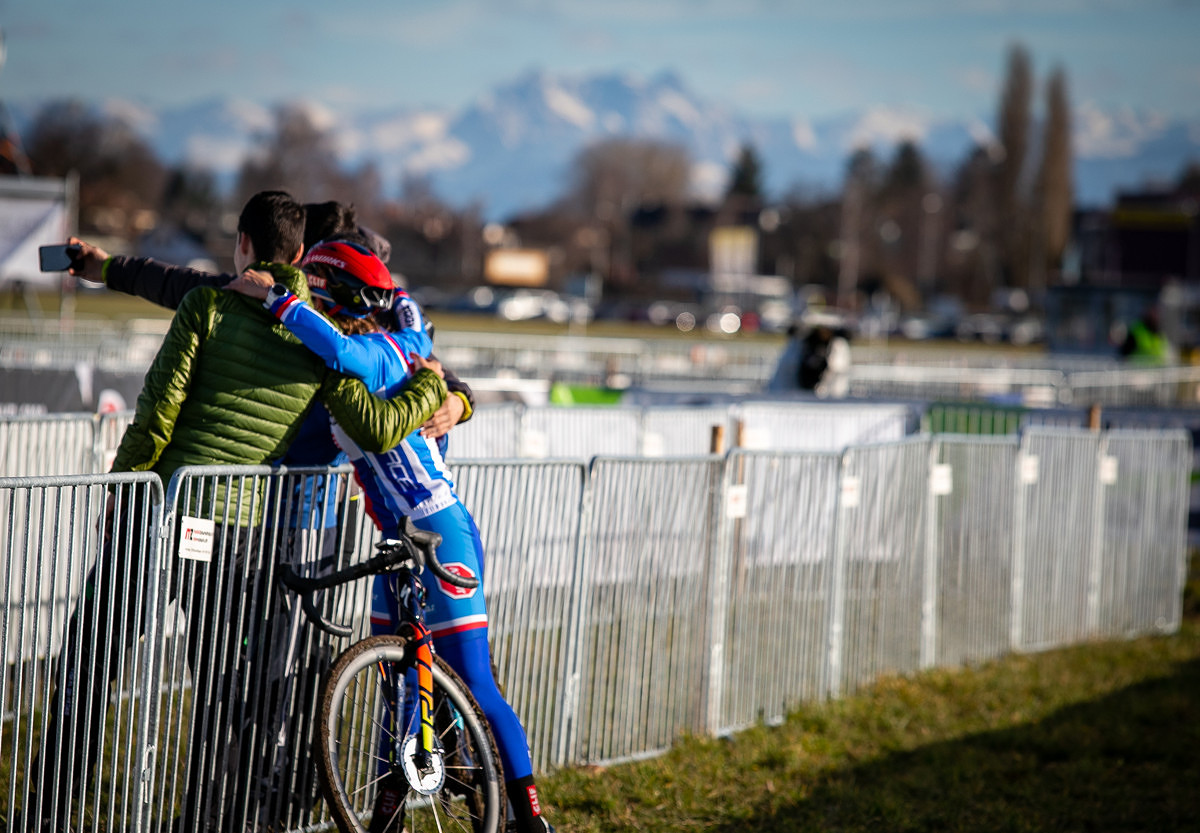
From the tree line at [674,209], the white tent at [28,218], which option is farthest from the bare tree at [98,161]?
the white tent at [28,218]

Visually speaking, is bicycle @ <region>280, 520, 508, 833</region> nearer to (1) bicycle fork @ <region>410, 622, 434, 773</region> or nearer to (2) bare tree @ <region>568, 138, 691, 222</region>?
(1) bicycle fork @ <region>410, 622, 434, 773</region>

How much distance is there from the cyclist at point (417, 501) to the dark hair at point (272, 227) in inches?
4.1

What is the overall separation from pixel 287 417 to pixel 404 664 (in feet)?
2.97

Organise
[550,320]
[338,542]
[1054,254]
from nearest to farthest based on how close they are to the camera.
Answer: [338,542], [550,320], [1054,254]

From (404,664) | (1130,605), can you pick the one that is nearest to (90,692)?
(404,664)

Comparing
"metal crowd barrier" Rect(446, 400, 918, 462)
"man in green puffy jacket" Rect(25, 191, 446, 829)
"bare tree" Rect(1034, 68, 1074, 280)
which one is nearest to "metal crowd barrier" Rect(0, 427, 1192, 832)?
"man in green puffy jacket" Rect(25, 191, 446, 829)

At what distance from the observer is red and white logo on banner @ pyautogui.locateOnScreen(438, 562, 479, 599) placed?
4477 mm

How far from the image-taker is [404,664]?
14.3 ft

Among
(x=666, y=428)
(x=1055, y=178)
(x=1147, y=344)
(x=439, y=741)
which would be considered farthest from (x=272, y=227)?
(x=1055, y=178)

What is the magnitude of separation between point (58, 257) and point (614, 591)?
2737 mm

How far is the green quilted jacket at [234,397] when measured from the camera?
4.31m

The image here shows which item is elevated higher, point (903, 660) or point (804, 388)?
point (804, 388)

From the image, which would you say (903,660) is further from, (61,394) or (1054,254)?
(1054,254)

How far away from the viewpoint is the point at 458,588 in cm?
453
